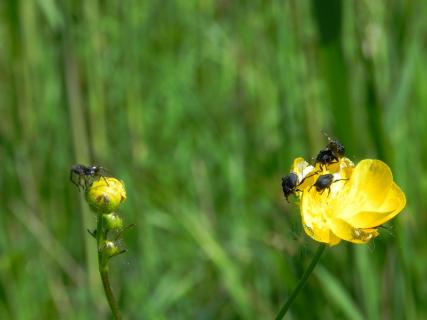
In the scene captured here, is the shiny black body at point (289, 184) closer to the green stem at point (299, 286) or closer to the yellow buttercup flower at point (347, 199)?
the yellow buttercup flower at point (347, 199)

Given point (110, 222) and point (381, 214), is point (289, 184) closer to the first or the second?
point (381, 214)

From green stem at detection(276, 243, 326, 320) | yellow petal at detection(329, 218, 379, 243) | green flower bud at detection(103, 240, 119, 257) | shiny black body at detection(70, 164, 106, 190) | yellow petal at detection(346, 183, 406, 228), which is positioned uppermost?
shiny black body at detection(70, 164, 106, 190)

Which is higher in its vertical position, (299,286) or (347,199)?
(347,199)

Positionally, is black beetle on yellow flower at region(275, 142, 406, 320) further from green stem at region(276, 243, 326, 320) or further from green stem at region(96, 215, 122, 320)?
green stem at region(96, 215, 122, 320)

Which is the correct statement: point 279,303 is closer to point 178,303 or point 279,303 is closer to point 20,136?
point 178,303

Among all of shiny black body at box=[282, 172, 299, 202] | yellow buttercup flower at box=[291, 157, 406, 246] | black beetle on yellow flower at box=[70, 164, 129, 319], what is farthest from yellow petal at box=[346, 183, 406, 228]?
black beetle on yellow flower at box=[70, 164, 129, 319]

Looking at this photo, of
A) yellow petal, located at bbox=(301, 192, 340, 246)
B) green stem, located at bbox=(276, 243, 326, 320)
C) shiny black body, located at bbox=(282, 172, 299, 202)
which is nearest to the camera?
green stem, located at bbox=(276, 243, 326, 320)

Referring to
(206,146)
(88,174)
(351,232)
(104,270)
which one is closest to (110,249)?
(104,270)
